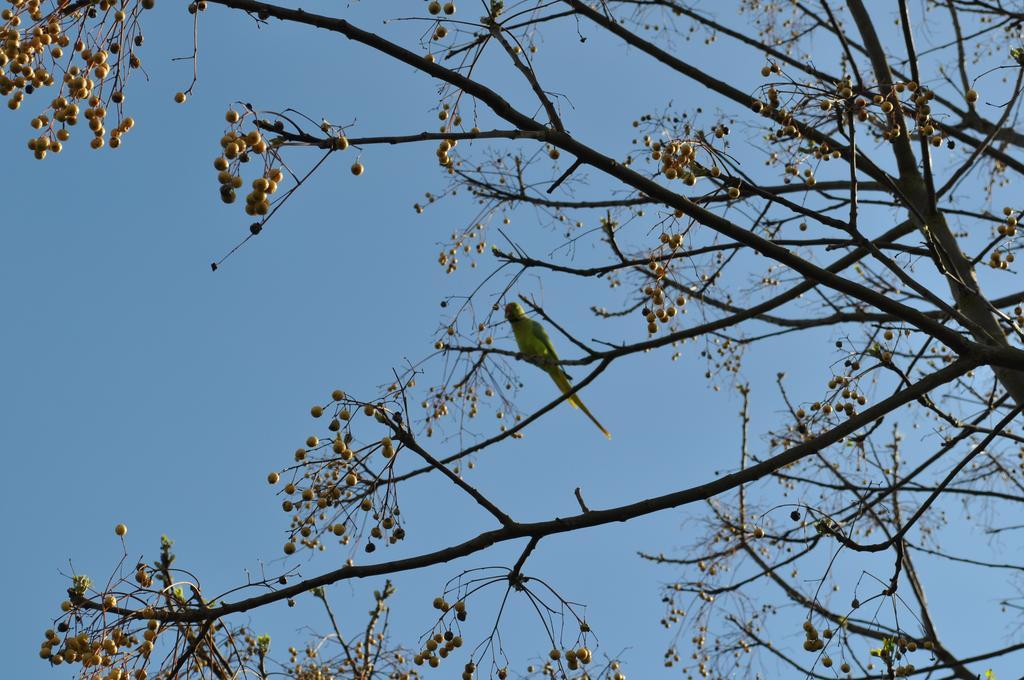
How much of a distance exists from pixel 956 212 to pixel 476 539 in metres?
5.13

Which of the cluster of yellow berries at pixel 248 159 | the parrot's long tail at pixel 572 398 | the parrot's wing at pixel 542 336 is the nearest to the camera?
the cluster of yellow berries at pixel 248 159

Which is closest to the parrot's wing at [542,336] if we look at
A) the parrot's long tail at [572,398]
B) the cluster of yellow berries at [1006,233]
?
the parrot's long tail at [572,398]

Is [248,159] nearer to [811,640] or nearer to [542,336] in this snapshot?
[811,640]

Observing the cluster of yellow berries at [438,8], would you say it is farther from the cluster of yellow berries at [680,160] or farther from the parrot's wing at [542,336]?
the parrot's wing at [542,336]

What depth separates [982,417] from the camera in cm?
579

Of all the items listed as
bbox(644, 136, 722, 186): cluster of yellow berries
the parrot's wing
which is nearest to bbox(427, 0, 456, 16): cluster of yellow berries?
bbox(644, 136, 722, 186): cluster of yellow berries

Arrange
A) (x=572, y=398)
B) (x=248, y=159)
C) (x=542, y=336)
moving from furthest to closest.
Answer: (x=542, y=336) → (x=572, y=398) → (x=248, y=159)

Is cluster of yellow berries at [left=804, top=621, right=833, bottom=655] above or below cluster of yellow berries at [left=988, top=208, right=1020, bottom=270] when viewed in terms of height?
below

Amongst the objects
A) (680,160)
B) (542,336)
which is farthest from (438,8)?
(542,336)

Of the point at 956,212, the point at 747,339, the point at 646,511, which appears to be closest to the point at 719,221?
the point at 646,511

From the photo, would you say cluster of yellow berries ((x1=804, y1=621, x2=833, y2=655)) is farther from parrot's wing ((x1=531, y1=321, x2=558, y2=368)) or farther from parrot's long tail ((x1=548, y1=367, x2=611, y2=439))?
parrot's wing ((x1=531, y1=321, x2=558, y2=368))

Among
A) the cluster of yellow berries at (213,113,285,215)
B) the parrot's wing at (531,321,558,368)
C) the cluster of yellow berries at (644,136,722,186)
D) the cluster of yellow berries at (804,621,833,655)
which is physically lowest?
the cluster of yellow berries at (804,621,833,655)

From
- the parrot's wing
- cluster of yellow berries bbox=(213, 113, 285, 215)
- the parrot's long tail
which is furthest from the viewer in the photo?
the parrot's wing

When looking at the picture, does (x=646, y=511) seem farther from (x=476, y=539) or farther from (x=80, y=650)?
(x=80, y=650)
